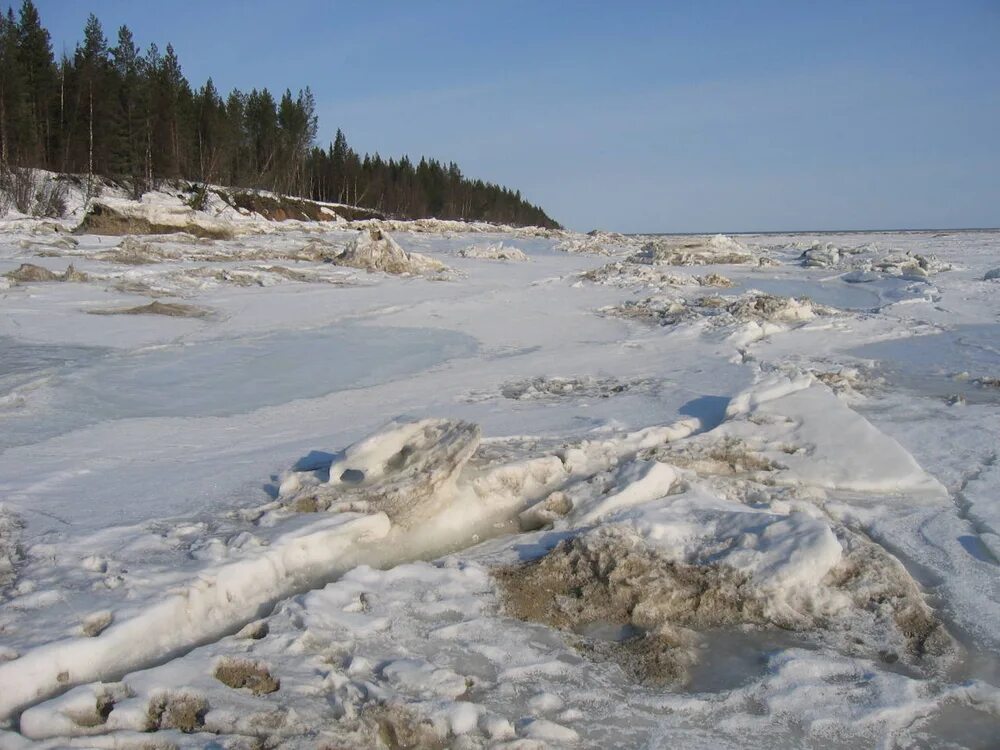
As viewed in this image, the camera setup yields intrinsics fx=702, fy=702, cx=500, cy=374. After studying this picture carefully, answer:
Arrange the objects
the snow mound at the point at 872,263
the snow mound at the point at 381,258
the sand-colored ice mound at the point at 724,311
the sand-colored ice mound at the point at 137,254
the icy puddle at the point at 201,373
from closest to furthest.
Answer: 1. the icy puddle at the point at 201,373
2. the sand-colored ice mound at the point at 724,311
3. the sand-colored ice mound at the point at 137,254
4. the snow mound at the point at 381,258
5. the snow mound at the point at 872,263

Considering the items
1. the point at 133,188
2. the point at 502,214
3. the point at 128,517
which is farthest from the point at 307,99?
the point at 128,517

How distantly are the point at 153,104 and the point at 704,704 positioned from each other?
3897 centimetres

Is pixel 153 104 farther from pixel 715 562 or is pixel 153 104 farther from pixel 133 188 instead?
pixel 715 562

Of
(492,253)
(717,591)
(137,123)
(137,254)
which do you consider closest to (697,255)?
(492,253)

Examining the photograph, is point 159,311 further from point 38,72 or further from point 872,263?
point 38,72

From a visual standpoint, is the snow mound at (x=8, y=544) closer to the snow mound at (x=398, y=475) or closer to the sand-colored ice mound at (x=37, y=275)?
the snow mound at (x=398, y=475)

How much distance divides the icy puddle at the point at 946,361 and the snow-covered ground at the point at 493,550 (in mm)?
76

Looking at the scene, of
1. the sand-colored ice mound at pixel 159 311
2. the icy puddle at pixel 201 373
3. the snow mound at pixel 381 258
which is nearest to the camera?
the icy puddle at pixel 201 373

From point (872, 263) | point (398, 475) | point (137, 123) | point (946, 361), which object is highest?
point (137, 123)

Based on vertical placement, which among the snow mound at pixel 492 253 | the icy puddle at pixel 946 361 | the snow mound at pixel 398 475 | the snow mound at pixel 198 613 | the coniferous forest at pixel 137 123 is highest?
the coniferous forest at pixel 137 123

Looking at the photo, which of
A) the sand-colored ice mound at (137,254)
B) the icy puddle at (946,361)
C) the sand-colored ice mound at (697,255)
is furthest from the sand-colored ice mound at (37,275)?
the sand-colored ice mound at (697,255)

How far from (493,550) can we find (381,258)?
11.5 m

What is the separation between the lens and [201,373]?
18.5ft

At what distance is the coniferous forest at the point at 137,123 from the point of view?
29266 mm
